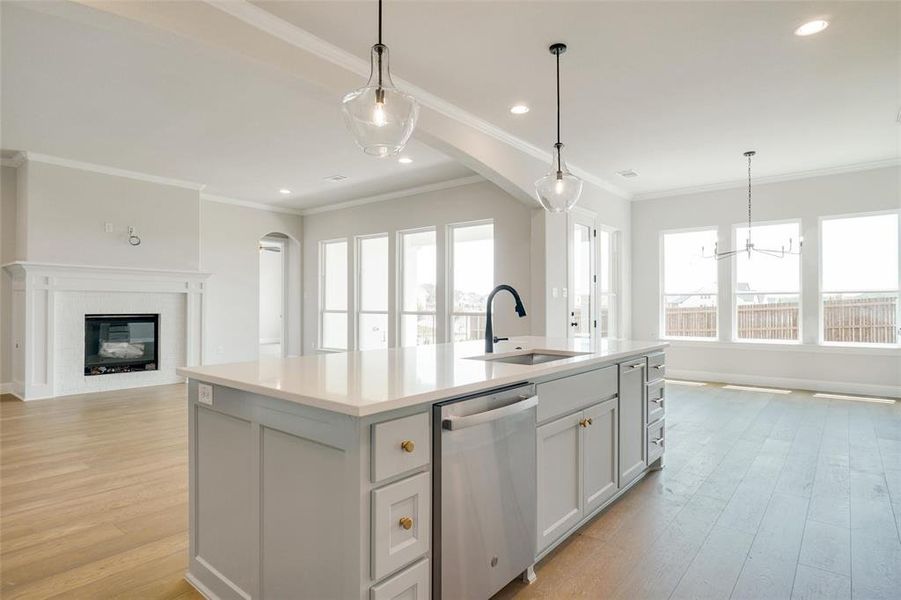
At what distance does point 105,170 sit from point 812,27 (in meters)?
7.27

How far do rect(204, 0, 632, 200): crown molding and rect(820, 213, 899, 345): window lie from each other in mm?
4330

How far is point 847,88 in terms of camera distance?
3.81 metres

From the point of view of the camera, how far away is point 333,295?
8719mm

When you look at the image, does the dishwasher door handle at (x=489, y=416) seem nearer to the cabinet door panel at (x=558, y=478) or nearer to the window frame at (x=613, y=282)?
the cabinet door panel at (x=558, y=478)

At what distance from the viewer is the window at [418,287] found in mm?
7234

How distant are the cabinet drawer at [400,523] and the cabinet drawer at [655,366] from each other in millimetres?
2120

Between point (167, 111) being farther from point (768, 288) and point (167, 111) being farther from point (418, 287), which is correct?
point (768, 288)

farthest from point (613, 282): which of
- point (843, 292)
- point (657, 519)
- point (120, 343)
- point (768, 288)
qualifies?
point (120, 343)

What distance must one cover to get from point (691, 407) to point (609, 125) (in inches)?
122

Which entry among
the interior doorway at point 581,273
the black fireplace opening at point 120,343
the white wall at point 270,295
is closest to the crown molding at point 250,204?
Result: the black fireplace opening at point 120,343

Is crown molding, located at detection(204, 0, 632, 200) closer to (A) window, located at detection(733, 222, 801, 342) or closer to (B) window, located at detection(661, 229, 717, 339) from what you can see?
(B) window, located at detection(661, 229, 717, 339)

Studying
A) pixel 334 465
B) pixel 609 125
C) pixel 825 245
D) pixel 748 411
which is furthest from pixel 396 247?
pixel 334 465

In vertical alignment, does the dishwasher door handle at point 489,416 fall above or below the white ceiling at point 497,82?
below

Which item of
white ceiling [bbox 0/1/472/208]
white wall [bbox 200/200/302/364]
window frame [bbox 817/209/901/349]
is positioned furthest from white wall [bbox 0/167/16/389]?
window frame [bbox 817/209/901/349]
